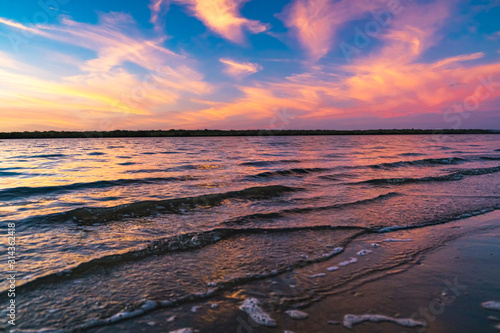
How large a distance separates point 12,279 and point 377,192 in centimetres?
1204

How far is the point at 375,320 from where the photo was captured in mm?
3336

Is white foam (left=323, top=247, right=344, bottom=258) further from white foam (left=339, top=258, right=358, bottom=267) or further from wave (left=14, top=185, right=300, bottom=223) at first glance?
wave (left=14, top=185, right=300, bottom=223)

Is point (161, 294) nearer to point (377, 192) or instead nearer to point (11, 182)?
point (377, 192)

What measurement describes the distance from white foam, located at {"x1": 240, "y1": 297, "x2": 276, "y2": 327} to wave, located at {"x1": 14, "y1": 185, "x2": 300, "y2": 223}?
17.7ft

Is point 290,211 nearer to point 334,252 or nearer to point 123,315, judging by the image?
point 334,252

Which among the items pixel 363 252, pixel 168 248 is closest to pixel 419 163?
pixel 363 252

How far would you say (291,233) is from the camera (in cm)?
675

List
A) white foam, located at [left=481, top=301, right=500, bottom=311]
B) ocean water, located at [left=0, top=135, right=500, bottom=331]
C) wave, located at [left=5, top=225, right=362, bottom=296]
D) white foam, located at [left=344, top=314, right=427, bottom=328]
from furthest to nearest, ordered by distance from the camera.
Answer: wave, located at [left=5, top=225, right=362, bottom=296], ocean water, located at [left=0, top=135, right=500, bottom=331], white foam, located at [left=481, top=301, right=500, bottom=311], white foam, located at [left=344, top=314, right=427, bottom=328]

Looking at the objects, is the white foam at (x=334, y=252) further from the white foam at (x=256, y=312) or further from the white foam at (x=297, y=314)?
the white foam at (x=256, y=312)

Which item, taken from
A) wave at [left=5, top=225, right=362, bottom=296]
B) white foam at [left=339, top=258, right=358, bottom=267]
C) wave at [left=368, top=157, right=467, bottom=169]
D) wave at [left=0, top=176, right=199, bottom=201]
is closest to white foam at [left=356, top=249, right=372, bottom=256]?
white foam at [left=339, top=258, right=358, bottom=267]

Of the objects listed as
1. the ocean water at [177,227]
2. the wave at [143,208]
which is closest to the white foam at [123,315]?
the ocean water at [177,227]

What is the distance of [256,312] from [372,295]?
1.72m

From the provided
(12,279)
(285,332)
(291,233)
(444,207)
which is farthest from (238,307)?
(444,207)

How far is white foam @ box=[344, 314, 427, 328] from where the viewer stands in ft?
10.7
